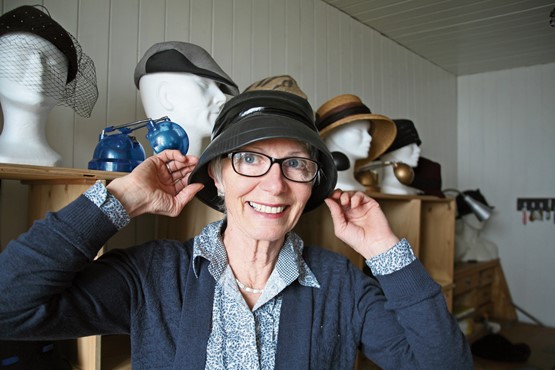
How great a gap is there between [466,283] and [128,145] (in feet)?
7.73

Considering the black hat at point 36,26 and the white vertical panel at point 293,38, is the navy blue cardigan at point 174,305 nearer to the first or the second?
the black hat at point 36,26

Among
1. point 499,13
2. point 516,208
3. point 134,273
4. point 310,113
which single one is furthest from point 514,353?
point 134,273

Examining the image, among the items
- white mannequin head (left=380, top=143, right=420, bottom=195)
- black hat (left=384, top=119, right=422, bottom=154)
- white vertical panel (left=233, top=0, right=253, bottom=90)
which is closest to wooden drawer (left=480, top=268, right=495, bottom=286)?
white mannequin head (left=380, top=143, right=420, bottom=195)

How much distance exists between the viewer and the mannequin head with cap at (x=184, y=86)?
121 centimetres

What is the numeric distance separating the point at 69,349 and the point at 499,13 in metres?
2.56

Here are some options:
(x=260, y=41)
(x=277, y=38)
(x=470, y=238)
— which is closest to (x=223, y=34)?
(x=260, y=41)

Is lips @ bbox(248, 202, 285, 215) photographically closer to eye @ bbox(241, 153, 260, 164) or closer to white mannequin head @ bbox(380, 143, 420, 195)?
eye @ bbox(241, 153, 260, 164)

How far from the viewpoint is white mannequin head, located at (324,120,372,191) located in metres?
1.64

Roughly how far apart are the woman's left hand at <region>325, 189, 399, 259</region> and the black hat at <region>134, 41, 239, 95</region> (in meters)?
0.50

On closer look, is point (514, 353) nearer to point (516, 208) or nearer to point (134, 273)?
point (516, 208)

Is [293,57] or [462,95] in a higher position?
[462,95]

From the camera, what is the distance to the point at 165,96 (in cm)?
123

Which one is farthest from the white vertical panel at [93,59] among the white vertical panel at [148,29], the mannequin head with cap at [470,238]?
the mannequin head with cap at [470,238]

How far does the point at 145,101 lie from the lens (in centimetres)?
127
